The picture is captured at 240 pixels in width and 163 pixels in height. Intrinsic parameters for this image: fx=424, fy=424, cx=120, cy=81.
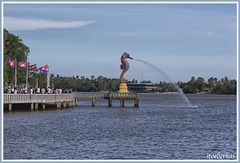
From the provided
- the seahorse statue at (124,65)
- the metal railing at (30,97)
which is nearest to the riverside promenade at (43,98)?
the metal railing at (30,97)

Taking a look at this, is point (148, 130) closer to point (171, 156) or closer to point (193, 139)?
point (193, 139)

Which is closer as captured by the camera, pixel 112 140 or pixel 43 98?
pixel 112 140

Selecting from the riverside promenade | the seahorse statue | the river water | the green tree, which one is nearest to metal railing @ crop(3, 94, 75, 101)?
the riverside promenade

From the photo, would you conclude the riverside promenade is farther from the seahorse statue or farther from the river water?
the river water

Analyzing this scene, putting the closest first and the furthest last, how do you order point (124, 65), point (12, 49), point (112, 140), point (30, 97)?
point (112, 140) → point (30, 97) → point (124, 65) → point (12, 49)

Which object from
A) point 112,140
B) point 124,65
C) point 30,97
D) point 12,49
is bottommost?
point 112,140

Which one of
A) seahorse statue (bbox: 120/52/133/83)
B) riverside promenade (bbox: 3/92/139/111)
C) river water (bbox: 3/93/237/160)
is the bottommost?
river water (bbox: 3/93/237/160)

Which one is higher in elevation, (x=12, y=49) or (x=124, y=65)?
(x=12, y=49)

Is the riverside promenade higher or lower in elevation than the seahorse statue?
lower


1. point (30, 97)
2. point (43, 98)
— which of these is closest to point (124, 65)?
point (43, 98)

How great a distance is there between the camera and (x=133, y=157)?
29.1 meters

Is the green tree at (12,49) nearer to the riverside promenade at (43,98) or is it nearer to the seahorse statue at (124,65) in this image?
the riverside promenade at (43,98)

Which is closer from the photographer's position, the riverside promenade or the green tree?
the riverside promenade

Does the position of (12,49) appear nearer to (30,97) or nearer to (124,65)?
(124,65)
